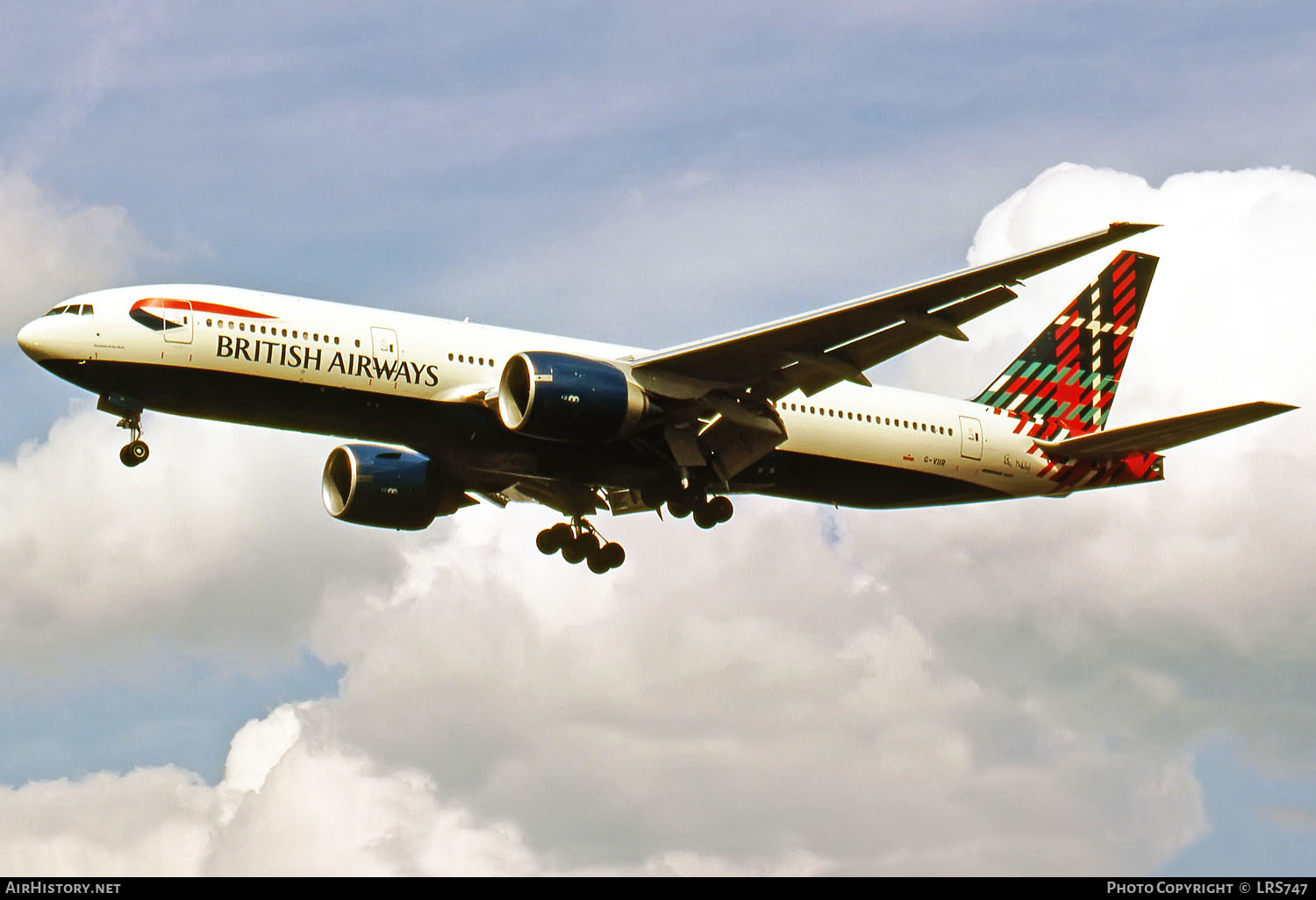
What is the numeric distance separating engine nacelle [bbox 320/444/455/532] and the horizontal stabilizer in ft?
50.0

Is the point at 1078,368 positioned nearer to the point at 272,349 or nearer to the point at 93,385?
the point at 272,349

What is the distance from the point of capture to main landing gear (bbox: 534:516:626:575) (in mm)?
41906

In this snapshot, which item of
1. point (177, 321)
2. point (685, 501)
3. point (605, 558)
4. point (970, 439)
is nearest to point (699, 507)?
point (685, 501)

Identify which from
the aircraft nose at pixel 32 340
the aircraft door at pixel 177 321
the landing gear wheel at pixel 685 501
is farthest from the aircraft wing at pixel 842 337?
the aircraft nose at pixel 32 340

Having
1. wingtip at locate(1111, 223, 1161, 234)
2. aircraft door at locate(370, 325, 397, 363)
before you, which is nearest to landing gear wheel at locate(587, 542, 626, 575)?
aircraft door at locate(370, 325, 397, 363)

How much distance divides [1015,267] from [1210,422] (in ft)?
29.2

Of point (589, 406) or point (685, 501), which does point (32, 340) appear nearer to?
point (589, 406)

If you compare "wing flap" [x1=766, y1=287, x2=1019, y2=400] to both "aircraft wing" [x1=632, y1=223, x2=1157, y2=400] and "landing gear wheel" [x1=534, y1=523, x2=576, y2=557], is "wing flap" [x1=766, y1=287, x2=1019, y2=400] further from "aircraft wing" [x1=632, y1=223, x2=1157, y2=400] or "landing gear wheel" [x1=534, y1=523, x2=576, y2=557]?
"landing gear wheel" [x1=534, y1=523, x2=576, y2=557]

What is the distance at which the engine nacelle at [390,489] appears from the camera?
40375mm

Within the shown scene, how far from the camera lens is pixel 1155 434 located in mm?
39625

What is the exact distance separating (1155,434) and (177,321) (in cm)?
2214

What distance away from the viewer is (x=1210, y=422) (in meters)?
37.4
